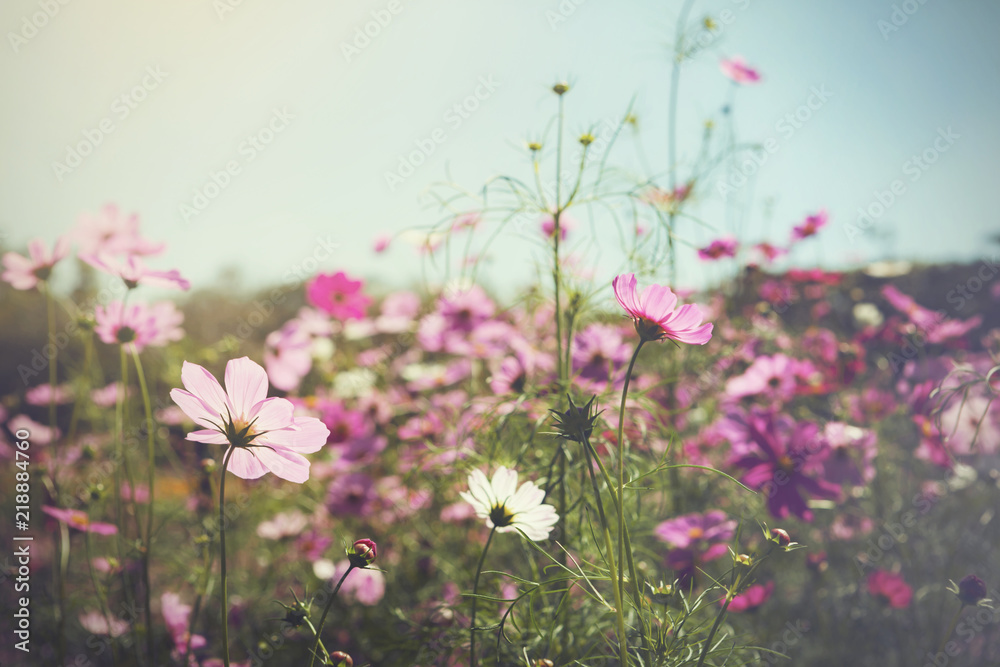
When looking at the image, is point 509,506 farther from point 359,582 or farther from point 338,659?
point 359,582

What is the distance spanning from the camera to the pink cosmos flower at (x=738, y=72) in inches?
37.5

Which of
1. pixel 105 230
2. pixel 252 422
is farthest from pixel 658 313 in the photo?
pixel 105 230

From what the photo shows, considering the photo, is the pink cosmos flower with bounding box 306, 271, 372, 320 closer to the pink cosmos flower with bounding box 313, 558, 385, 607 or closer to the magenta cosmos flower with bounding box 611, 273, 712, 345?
the pink cosmos flower with bounding box 313, 558, 385, 607

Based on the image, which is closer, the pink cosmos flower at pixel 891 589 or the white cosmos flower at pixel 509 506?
the white cosmos flower at pixel 509 506

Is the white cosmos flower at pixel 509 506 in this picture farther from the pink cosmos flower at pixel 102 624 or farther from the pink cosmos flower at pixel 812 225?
the pink cosmos flower at pixel 812 225

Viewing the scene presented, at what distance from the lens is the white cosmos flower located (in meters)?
0.42

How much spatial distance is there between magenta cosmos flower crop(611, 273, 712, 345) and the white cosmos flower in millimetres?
154

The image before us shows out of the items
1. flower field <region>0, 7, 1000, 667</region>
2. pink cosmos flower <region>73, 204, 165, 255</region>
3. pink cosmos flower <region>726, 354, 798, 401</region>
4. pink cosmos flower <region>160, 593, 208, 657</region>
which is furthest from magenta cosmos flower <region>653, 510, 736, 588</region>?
pink cosmos flower <region>73, 204, 165, 255</region>

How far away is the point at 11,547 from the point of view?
118 cm

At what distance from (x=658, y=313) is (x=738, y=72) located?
31.2 inches

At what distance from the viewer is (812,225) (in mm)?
1229

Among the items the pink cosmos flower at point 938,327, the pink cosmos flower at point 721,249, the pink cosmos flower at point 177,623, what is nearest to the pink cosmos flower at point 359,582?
the pink cosmos flower at point 177,623

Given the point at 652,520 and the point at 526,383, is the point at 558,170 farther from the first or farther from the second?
the point at 652,520

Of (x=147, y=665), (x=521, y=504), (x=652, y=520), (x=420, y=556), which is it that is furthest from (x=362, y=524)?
(x=521, y=504)
